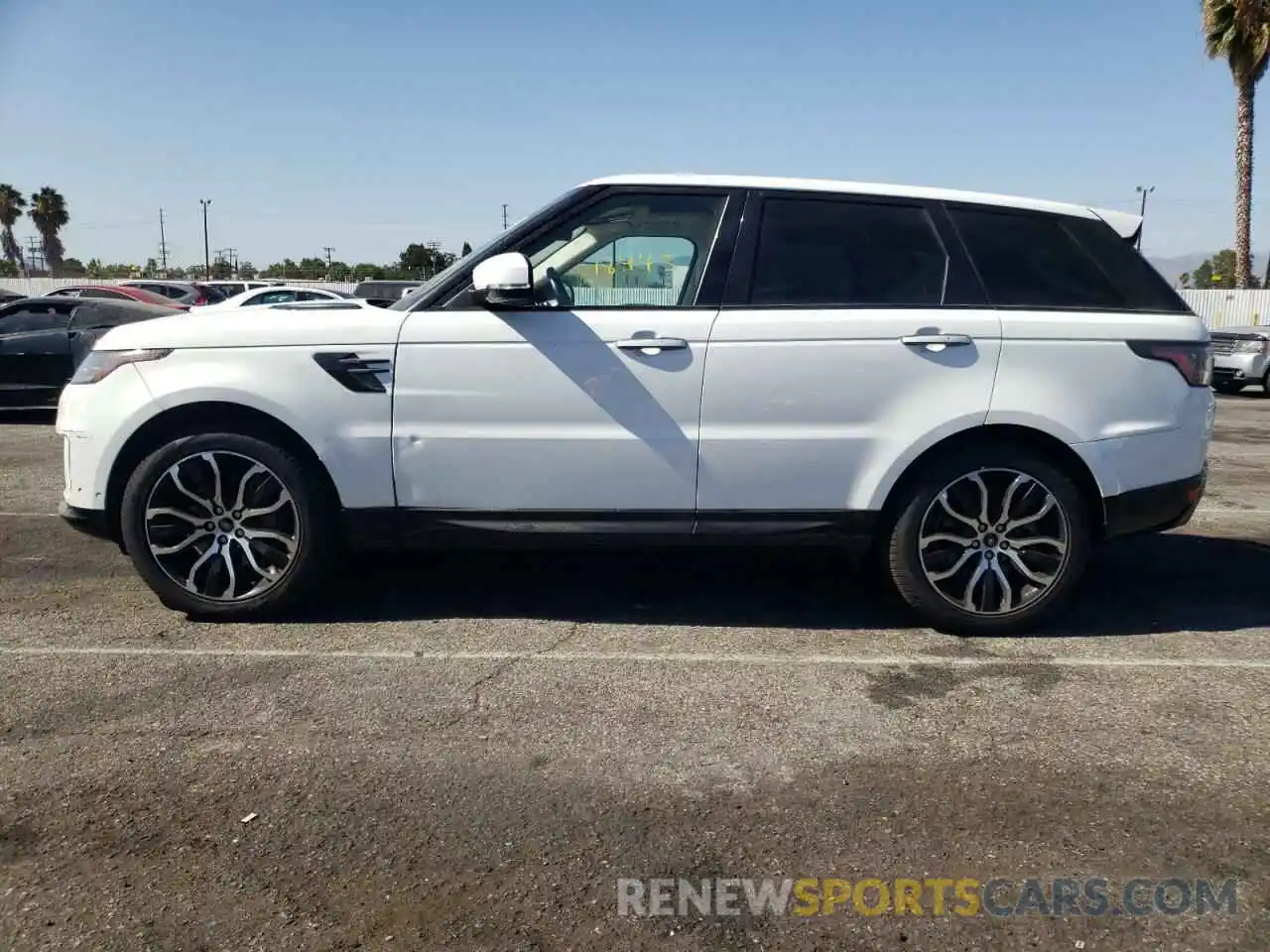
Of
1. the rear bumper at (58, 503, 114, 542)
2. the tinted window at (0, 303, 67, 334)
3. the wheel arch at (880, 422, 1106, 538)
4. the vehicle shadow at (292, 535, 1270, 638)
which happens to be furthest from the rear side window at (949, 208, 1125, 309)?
the tinted window at (0, 303, 67, 334)

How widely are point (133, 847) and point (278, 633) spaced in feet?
5.74

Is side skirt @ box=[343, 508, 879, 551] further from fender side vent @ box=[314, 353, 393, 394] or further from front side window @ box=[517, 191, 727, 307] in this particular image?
front side window @ box=[517, 191, 727, 307]

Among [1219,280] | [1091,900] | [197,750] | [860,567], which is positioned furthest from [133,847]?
[1219,280]

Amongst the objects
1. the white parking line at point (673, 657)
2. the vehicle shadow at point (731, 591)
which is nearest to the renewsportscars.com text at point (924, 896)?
the white parking line at point (673, 657)

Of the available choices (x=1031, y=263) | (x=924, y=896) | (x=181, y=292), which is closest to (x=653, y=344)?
(x=1031, y=263)

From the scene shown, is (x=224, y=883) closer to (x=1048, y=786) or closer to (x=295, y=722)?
(x=295, y=722)

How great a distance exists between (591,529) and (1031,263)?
7.38 ft

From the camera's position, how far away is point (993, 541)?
182 inches

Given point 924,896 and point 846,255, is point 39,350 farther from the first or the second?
point 924,896

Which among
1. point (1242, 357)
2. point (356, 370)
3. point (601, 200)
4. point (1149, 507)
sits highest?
point (601, 200)

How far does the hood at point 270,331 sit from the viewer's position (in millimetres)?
4465

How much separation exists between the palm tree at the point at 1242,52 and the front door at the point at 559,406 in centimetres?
2867

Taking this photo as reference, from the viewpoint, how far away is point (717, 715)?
376 cm

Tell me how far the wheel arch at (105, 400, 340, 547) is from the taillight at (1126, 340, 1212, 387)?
11.5ft
